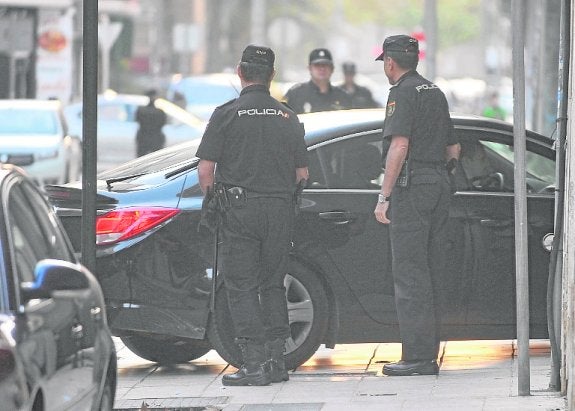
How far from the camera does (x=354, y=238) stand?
29.9ft

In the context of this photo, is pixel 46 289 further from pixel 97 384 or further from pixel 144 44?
pixel 144 44

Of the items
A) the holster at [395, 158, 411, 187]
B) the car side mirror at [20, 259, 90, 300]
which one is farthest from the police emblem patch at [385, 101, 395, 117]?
the car side mirror at [20, 259, 90, 300]

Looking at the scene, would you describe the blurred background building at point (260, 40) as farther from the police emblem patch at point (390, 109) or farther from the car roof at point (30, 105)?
the police emblem patch at point (390, 109)

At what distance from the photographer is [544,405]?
302 inches

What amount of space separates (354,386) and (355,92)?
8317mm

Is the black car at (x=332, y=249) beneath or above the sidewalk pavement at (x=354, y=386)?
above

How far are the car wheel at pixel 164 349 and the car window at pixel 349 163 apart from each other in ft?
4.36

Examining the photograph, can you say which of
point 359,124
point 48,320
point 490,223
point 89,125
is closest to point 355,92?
point 359,124

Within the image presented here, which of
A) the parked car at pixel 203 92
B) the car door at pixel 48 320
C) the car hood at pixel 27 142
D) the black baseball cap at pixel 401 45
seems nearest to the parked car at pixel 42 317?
the car door at pixel 48 320

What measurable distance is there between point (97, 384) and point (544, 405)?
8.25 ft

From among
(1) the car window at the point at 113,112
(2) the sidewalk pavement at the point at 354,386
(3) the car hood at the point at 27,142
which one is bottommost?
(2) the sidewalk pavement at the point at 354,386

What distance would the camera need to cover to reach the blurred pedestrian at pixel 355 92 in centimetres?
1595

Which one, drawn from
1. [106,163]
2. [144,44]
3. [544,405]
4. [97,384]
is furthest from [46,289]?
[144,44]

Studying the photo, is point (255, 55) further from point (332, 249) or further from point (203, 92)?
point (203, 92)
